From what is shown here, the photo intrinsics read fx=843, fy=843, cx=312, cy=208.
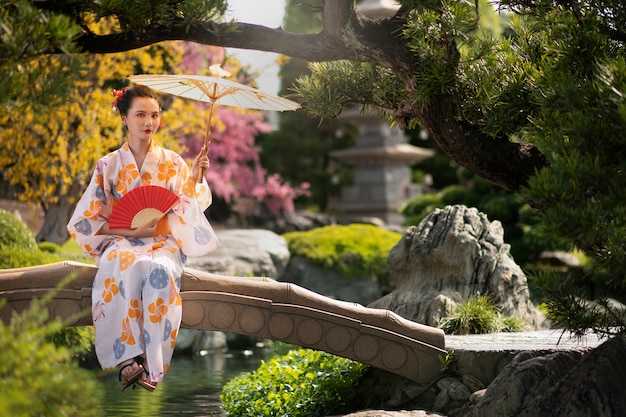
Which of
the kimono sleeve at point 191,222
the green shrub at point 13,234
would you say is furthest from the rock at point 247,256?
the kimono sleeve at point 191,222

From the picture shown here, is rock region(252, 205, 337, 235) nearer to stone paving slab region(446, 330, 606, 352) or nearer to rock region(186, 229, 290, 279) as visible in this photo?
rock region(186, 229, 290, 279)

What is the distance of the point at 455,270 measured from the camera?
7820 mm

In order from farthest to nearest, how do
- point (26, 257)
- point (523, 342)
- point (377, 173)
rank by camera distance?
1. point (377, 173)
2. point (26, 257)
3. point (523, 342)

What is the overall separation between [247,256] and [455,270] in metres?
5.29

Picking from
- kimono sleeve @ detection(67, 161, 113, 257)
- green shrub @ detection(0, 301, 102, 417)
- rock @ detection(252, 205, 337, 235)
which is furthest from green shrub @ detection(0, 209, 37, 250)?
rock @ detection(252, 205, 337, 235)

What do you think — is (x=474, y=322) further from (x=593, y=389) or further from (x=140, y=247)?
(x=140, y=247)

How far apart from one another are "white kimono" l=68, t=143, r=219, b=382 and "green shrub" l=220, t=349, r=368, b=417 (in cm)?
142

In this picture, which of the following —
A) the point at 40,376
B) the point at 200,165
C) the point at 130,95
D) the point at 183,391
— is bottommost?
the point at 183,391

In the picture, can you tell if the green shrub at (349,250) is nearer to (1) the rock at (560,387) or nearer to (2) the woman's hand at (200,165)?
(2) the woman's hand at (200,165)

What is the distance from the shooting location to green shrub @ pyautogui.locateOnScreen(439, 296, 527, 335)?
23.3ft

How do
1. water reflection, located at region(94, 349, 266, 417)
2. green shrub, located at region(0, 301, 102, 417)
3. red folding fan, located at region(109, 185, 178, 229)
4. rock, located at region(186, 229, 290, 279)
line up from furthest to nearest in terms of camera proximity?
rock, located at region(186, 229, 290, 279)
water reflection, located at region(94, 349, 266, 417)
red folding fan, located at region(109, 185, 178, 229)
green shrub, located at region(0, 301, 102, 417)

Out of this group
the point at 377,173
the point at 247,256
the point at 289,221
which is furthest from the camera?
the point at 377,173

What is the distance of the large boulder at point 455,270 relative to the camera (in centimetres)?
771

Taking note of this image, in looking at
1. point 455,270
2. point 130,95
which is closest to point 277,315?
point 130,95
